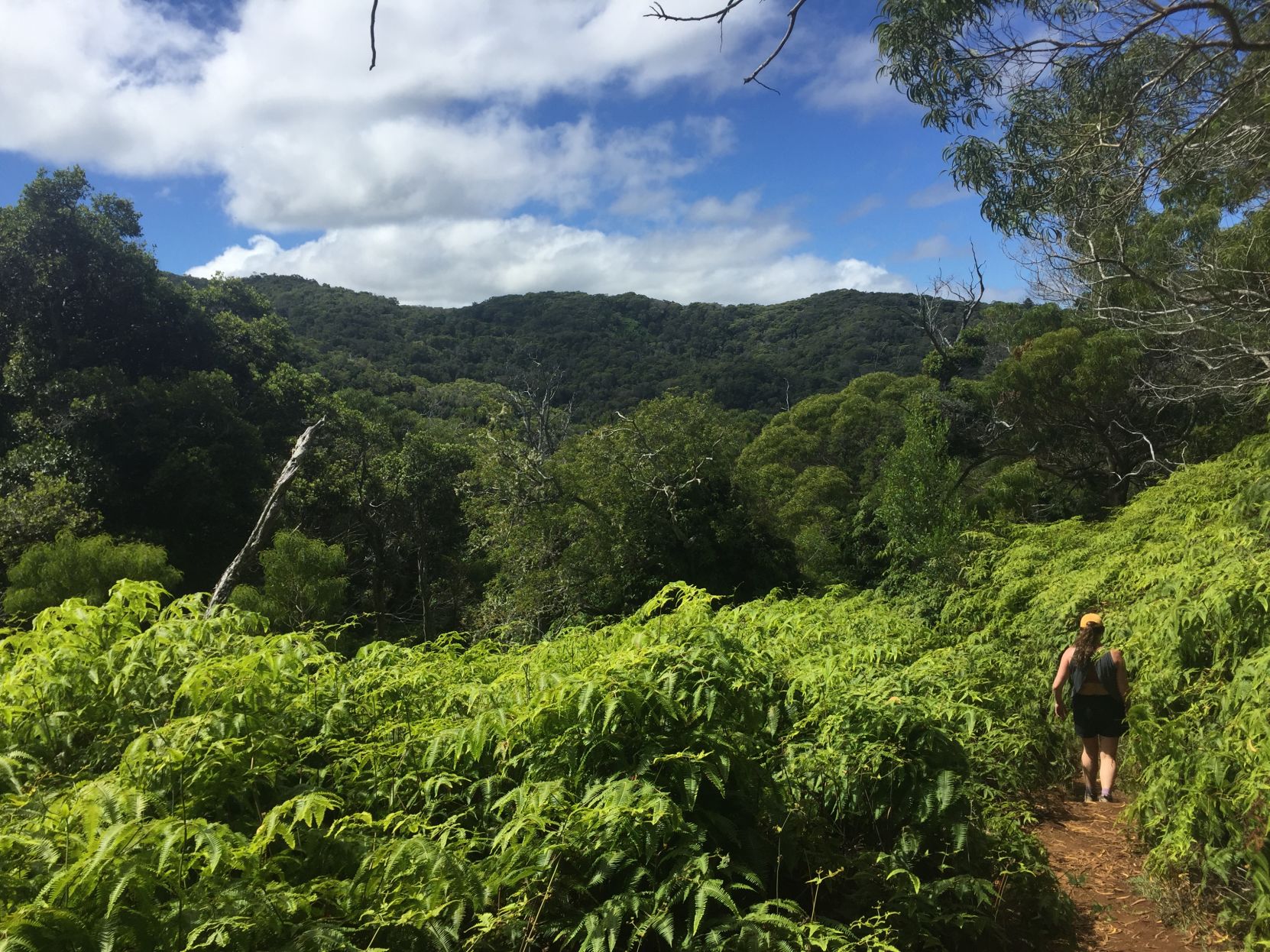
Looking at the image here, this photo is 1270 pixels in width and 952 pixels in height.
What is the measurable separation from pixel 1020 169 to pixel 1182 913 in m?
8.68

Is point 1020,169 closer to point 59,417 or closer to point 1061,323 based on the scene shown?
point 1061,323

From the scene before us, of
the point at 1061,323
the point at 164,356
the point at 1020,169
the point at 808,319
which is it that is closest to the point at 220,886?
the point at 1020,169

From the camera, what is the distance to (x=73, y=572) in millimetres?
10922

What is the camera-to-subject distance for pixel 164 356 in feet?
77.6

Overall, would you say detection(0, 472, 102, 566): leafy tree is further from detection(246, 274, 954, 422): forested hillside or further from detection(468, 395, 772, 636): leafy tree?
detection(246, 274, 954, 422): forested hillside

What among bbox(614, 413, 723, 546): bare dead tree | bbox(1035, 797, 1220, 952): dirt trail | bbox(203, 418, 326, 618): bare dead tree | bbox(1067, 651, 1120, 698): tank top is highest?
bbox(614, 413, 723, 546): bare dead tree

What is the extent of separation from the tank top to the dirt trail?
733 mm

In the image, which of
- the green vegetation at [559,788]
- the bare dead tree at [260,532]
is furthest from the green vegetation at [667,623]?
the bare dead tree at [260,532]

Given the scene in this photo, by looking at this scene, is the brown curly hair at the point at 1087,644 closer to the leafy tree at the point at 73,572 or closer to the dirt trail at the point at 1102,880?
Answer: the dirt trail at the point at 1102,880

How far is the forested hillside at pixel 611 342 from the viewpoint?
50.5 metres

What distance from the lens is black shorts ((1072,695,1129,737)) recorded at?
183 inches

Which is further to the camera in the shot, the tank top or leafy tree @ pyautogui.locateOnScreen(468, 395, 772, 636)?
leafy tree @ pyautogui.locateOnScreen(468, 395, 772, 636)

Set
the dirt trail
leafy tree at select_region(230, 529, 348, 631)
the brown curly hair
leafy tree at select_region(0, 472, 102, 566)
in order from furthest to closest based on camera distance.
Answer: leafy tree at select_region(0, 472, 102, 566) < leafy tree at select_region(230, 529, 348, 631) < the brown curly hair < the dirt trail

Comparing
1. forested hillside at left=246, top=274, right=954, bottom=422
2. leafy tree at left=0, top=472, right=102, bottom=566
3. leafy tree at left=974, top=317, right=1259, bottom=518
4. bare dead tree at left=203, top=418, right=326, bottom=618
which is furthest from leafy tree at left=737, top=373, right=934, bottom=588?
forested hillside at left=246, top=274, right=954, bottom=422
